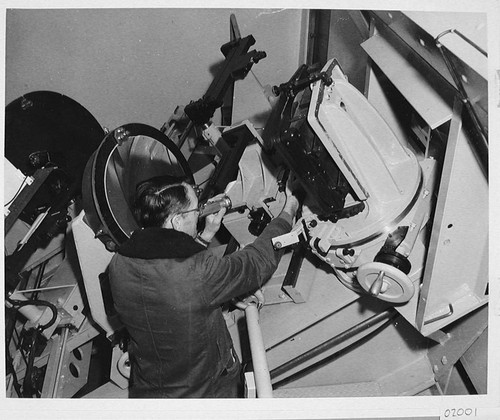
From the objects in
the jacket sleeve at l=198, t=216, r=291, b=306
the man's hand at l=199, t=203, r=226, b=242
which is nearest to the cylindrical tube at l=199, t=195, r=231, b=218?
the man's hand at l=199, t=203, r=226, b=242

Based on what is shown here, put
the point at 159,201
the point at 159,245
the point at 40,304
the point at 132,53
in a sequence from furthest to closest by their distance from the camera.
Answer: the point at 132,53
the point at 40,304
the point at 159,201
the point at 159,245

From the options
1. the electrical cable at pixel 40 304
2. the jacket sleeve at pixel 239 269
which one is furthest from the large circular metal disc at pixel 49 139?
the jacket sleeve at pixel 239 269

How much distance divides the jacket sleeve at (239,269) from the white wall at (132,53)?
960 millimetres

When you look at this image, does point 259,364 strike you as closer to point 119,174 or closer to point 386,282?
point 386,282

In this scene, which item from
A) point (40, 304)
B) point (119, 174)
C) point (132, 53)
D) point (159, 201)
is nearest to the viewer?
point (159, 201)

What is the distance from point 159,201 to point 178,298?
0.33 meters

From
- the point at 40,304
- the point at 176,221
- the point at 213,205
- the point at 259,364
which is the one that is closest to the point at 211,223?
the point at 213,205

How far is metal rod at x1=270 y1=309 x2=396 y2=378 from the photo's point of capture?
1936 millimetres

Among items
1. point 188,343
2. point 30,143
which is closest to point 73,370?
point 188,343

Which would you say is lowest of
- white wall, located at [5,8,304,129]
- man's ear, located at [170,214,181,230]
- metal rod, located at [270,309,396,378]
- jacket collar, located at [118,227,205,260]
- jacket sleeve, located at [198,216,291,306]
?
metal rod, located at [270,309,396,378]

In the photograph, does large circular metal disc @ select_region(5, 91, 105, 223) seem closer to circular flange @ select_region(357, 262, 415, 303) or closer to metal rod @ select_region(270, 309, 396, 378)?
metal rod @ select_region(270, 309, 396, 378)

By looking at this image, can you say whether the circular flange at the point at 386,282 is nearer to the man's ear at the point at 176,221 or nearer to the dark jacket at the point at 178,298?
the dark jacket at the point at 178,298

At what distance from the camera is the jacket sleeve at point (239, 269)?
5.13ft

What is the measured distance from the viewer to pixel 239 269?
161cm
